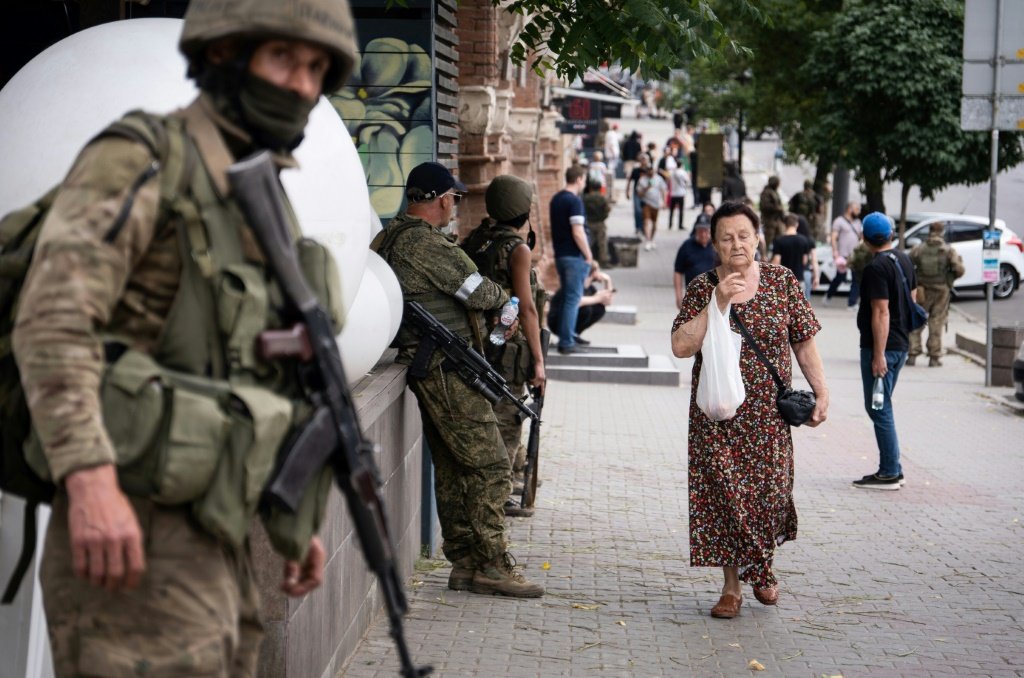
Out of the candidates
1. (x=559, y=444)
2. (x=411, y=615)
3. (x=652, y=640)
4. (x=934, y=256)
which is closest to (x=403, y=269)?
(x=411, y=615)

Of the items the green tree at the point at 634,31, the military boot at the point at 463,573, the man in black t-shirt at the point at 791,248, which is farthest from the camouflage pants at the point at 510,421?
the man in black t-shirt at the point at 791,248

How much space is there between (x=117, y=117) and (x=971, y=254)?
26.6m

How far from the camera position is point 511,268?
8.29m

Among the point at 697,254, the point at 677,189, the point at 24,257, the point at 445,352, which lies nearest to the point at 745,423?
the point at 445,352

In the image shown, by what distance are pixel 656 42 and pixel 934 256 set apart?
12409mm

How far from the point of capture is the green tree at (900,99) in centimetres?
2623

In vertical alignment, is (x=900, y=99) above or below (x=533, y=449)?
above

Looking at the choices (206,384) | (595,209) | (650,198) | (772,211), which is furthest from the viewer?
(650,198)

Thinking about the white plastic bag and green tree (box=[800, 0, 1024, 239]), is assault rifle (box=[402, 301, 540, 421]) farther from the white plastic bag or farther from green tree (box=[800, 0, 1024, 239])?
green tree (box=[800, 0, 1024, 239])

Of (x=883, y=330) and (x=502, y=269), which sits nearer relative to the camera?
(x=502, y=269)

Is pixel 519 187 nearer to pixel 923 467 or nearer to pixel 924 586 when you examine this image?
pixel 924 586

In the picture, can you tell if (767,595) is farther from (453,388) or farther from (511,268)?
(511,268)

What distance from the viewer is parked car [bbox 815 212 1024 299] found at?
28.8 m

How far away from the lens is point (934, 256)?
64.1 ft
